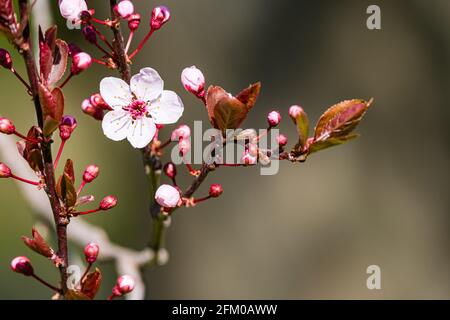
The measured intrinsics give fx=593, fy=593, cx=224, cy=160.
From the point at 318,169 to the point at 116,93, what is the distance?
1.90 meters

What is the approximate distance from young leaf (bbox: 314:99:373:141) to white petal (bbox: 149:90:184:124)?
193 mm

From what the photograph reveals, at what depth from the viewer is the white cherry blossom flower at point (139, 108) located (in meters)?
0.80

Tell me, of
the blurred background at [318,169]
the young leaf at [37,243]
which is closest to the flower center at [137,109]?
the young leaf at [37,243]

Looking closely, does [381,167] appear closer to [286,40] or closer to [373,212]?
[373,212]

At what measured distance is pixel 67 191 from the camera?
702 millimetres

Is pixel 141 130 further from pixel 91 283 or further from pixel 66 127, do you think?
pixel 91 283

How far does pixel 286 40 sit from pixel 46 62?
198 cm

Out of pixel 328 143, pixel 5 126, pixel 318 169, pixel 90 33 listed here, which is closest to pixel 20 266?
pixel 5 126

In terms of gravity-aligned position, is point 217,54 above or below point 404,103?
above

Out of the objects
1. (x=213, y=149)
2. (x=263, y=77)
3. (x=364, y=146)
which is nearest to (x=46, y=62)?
(x=213, y=149)

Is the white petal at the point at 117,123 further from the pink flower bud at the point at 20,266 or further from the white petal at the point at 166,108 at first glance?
the pink flower bud at the point at 20,266

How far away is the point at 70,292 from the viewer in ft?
2.38

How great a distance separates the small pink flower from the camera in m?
0.74

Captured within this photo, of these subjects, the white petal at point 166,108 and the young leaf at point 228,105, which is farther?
the white petal at point 166,108
